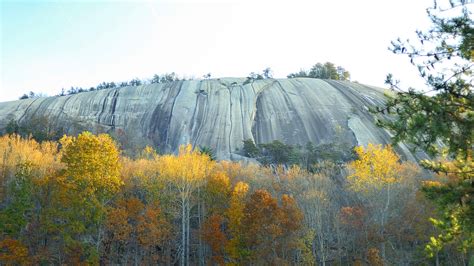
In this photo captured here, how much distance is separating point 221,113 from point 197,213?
985 inches

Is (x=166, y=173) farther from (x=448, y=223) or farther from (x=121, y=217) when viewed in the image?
(x=448, y=223)

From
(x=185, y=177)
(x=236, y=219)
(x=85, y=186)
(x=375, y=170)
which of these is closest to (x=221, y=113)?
(x=185, y=177)

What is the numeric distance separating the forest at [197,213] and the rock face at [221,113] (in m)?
16.9

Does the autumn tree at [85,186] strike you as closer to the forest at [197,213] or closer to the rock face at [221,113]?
the forest at [197,213]

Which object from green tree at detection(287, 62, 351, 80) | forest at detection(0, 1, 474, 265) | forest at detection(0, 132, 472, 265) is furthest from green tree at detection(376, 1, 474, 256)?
green tree at detection(287, 62, 351, 80)

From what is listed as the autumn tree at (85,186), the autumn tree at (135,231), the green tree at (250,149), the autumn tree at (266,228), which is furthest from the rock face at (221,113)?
the autumn tree at (85,186)

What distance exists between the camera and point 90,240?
2492 centimetres

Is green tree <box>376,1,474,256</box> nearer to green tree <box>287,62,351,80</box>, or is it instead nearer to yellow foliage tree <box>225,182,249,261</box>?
yellow foliage tree <box>225,182,249,261</box>

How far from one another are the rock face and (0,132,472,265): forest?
16.9m

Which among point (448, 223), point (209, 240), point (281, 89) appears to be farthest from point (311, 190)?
point (281, 89)

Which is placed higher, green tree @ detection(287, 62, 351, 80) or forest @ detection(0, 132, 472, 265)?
green tree @ detection(287, 62, 351, 80)

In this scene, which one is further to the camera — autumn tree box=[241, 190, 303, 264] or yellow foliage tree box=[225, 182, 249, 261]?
yellow foliage tree box=[225, 182, 249, 261]

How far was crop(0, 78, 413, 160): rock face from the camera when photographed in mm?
51625

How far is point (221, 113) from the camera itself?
56312mm
